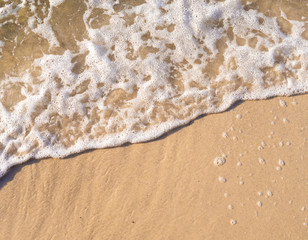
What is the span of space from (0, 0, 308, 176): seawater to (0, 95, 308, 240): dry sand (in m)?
0.19

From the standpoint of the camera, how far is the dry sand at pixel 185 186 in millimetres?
2738

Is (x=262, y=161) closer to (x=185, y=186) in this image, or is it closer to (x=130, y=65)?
(x=185, y=186)

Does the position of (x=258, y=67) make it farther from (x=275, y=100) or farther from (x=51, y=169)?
(x=51, y=169)

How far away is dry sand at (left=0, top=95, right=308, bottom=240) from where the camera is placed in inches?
108

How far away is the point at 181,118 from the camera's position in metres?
3.18

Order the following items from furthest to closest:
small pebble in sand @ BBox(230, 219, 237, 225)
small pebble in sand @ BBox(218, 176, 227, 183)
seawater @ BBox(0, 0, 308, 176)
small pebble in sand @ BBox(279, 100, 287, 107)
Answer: seawater @ BBox(0, 0, 308, 176)
small pebble in sand @ BBox(279, 100, 287, 107)
small pebble in sand @ BBox(218, 176, 227, 183)
small pebble in sand @ BBox(230, 219, 237, 225)

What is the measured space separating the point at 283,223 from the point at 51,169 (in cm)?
246

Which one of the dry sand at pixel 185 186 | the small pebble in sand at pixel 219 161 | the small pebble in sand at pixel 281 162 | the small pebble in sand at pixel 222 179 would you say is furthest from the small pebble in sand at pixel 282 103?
the small pebble in sand at pixel 222 179

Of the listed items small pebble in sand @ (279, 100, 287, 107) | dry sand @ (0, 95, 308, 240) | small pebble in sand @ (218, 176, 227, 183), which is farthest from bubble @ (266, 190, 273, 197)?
small pebble in sand @ (279, 100, 287, 107)

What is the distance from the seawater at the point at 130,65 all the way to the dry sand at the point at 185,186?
19 centimetres

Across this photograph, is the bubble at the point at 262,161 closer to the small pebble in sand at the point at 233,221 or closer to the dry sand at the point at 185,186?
the dry sand at the point at 185,186

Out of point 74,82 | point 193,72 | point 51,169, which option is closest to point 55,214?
point 51,169

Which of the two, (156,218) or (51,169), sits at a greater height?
(51,169)

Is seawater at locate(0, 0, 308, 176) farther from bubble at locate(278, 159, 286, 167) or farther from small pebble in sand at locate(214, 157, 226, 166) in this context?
bubble at locate(278, 159, 286, 167)
